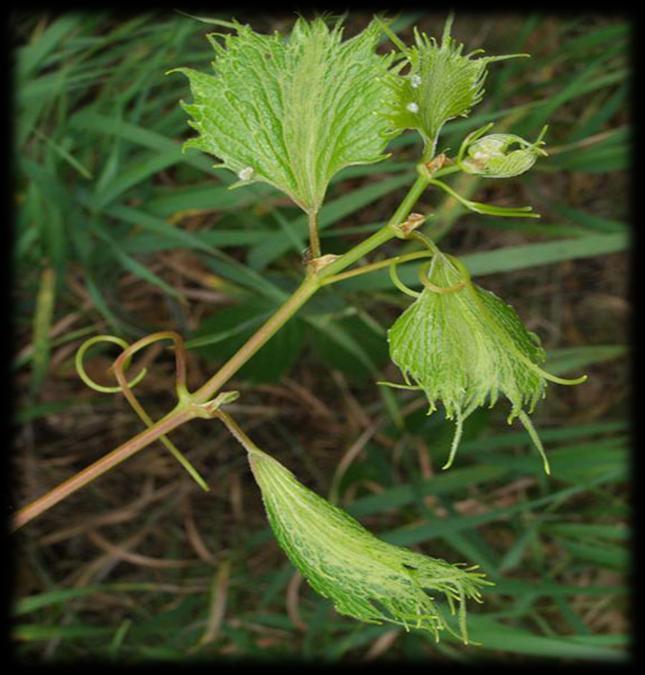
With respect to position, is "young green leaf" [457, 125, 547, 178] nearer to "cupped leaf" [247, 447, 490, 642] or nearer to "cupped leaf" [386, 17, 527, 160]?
"cupped leaf" [386, 17, 527, 160]

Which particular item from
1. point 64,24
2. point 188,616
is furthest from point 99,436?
point 64,24

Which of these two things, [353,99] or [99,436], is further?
[99,436]

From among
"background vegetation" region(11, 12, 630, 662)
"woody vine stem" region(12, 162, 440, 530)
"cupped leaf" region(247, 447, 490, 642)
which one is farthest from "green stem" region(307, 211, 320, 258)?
"background vegetation" region(11, 12, 630, 662)

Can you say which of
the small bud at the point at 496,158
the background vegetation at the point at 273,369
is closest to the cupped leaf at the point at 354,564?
the small bud at the point at 496,158

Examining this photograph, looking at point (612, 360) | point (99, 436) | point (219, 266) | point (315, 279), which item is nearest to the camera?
point (315, 279)

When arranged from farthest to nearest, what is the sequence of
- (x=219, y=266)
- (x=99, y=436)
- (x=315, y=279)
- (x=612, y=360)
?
(x=612, y=360)
(x=99, y=436)
(x=219, y=266)
(x=315, y=279)

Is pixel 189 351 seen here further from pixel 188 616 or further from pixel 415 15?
pixel 415 15
